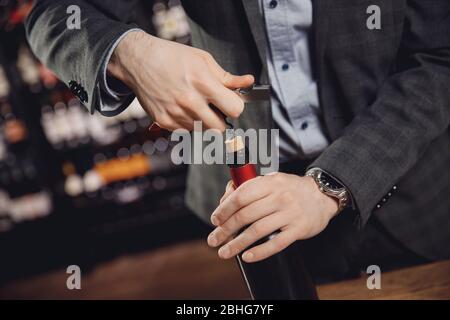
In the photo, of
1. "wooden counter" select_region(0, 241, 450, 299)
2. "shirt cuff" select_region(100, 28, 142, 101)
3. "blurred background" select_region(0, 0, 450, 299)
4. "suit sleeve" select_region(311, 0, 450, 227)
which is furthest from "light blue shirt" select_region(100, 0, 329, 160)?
"blurred background" select_region(0, 0, 450, 299)

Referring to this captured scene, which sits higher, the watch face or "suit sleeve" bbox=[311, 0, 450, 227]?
"suit sleeve" bbox=[311, 0, 450, 227]

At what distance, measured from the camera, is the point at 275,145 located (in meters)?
1.16

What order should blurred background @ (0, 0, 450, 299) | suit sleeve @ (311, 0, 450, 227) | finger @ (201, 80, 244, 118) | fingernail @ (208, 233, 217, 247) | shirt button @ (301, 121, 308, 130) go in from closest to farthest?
finger @ (201, 80, 244, 118)
fingernail @ (208, 233, 217, 247)
suit sleeve @ (311, 0, 450, 227)
shirt button @ (301, 121, 308, 130)
blurred background @ (0, 0, 450, 299)

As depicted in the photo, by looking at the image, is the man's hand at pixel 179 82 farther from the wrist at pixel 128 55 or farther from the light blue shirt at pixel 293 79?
the light blue shirt at pixel 293 79

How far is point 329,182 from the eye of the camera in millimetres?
913

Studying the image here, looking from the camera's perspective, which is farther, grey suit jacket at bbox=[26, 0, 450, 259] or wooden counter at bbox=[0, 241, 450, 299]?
wooden counter at bbox=[0, 241, 450, 299]

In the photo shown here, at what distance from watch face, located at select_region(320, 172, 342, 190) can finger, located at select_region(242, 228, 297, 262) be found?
0.54 feet

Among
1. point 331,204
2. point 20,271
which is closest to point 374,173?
point 331,204

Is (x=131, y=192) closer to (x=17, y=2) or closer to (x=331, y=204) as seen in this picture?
(x=17, y=2)

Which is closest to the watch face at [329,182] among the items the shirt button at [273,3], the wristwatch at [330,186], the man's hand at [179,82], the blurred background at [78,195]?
the wristwatch at [330,186]

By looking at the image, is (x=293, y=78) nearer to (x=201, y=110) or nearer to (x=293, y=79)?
(x=293, y=79)

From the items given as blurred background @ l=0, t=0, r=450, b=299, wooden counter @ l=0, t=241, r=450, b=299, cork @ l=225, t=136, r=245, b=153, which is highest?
cork @ l=225, t=136, r=245, b=153

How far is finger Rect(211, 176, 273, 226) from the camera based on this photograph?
2.51ft

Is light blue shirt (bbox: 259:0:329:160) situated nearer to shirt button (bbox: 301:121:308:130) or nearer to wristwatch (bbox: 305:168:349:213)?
shirt button (bbox: 301:121:308:130)
